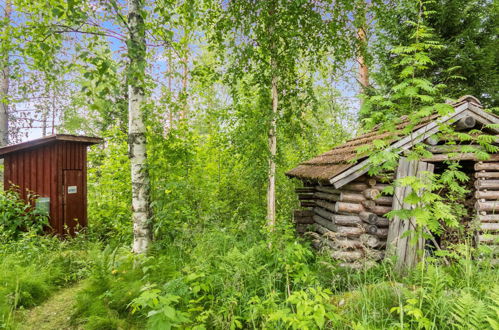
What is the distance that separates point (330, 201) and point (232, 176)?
124 inches

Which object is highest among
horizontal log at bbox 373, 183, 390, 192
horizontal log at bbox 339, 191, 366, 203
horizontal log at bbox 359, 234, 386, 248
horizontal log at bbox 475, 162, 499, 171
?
horizontal log at bbox 475, 162, 499, 171

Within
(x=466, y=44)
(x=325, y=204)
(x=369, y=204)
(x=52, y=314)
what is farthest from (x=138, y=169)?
(x=466, y=44)

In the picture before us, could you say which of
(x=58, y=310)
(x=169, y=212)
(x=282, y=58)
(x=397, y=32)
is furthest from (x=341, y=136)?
(x=58, y=310)

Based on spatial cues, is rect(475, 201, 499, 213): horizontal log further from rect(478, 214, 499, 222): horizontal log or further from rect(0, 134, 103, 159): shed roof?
rect(0, 134, 103, 159): shed roof

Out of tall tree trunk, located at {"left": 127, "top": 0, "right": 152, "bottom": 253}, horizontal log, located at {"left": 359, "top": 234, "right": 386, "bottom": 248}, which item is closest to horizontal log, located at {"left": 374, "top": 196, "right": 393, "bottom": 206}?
horizontal log, located at {"left": 359, "top": 234, "right": 386, "bottom": 248}

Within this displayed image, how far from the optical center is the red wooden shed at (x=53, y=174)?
7.26 m

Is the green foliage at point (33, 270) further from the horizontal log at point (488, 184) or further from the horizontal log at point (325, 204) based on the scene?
the horizontal log at point (488, 184)

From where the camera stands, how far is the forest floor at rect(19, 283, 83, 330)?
368cm

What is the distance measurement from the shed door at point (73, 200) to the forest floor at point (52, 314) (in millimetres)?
3539

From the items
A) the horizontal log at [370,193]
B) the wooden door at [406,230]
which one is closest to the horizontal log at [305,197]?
the horizontal log at [370,193]

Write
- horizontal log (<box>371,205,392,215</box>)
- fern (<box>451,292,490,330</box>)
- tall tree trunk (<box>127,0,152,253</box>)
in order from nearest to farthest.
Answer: fern (<box>451,292,490,330</box>)
tall tree trunk (<box>127,0,152,253</box>)
horizontal log (<box>371,205,392,215</box>)

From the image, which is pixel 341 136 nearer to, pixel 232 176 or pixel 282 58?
pixel 232 176

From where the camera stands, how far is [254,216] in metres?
6.98

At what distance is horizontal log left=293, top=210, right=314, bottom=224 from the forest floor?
16.6 ft
